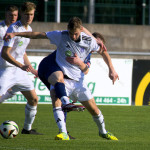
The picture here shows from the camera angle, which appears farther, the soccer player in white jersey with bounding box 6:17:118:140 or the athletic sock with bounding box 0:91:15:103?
the athletic sock with bounding box 0:91:15:103

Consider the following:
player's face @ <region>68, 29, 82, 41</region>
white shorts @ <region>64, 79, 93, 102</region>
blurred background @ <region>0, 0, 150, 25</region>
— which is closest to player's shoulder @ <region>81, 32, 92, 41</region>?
player's face @ <region>68, 29, 82, 41</region>

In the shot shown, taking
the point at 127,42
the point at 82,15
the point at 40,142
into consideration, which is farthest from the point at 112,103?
the point at 40,142

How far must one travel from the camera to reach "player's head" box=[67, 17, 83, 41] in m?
7.17

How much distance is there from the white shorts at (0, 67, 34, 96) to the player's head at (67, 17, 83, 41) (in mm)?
1557

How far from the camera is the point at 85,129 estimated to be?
9805 millimetres

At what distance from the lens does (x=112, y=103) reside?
49.5 feet

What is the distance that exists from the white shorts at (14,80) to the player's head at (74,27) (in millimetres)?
1557

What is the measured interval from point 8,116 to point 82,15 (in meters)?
8.30

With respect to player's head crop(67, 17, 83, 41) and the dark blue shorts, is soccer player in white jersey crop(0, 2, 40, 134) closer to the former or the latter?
the dark blue shorts

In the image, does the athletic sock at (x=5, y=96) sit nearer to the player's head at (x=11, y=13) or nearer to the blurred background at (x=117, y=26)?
the player's head at (x=11, y=13)

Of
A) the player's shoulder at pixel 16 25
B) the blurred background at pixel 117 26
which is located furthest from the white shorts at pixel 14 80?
the blurred background at pixel 117 26

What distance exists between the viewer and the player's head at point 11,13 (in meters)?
8.50

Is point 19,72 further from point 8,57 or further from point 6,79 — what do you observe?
point 8,57

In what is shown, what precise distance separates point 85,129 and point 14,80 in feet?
6.36
